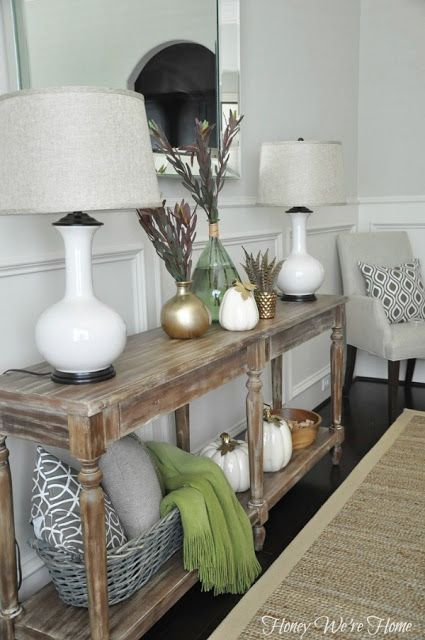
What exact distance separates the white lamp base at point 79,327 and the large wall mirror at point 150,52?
19.7 inches

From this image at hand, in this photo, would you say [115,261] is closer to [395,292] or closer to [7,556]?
[7,556]

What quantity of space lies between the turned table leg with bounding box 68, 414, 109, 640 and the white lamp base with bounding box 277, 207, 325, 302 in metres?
1.35

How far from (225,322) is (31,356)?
1.91ft

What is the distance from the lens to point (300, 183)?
7.93 feet

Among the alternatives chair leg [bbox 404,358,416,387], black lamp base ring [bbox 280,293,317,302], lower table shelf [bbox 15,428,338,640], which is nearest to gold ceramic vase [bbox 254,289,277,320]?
black lamp base ring [bbox 280,293,317,302]

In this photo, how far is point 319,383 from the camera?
11.9ft

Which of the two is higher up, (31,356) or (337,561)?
(31,356)

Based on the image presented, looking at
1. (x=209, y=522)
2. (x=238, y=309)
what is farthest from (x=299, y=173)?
(x=209, y=522)

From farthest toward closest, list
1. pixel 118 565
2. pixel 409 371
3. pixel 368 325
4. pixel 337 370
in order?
1. pixel 409 371
2. pixel 368 325
3. pixel 337 370
4. pixel 118 565

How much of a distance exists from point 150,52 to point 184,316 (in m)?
0.90

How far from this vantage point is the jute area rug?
67.0 inches

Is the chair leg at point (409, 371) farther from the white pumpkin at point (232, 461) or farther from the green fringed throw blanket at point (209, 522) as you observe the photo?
the green fringed throw blanket at point (209, 522)

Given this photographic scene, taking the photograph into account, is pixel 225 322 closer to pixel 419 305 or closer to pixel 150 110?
pixel 150 110

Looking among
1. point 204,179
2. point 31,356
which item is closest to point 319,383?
point 204,179
